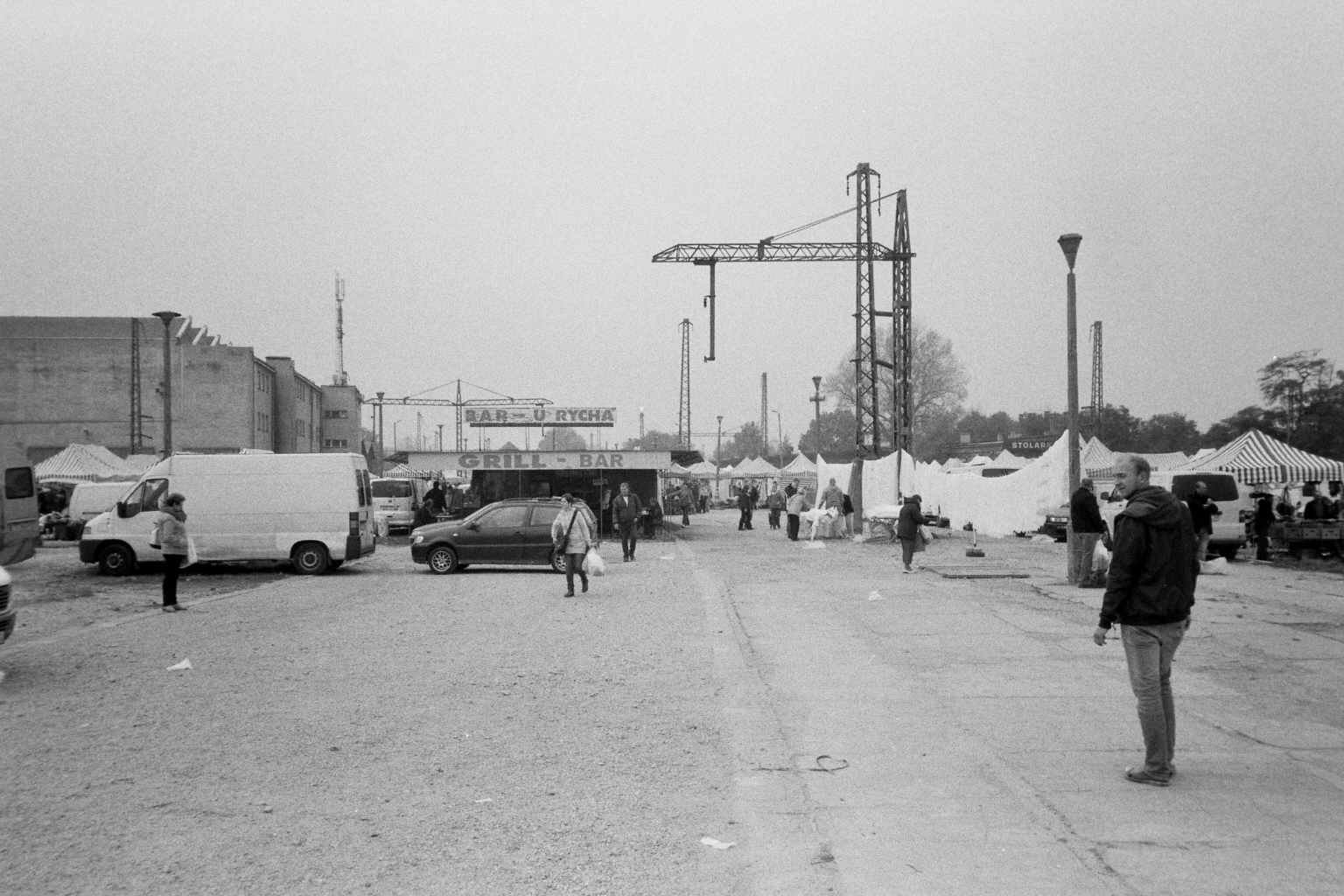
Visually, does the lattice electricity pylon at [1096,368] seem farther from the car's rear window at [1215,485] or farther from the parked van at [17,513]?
the parked van at [17,513]

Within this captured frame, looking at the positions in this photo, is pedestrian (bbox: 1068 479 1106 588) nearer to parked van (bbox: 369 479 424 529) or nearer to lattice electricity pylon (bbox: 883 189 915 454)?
lattice electricity pylon (bbox: 883 189 915 454)

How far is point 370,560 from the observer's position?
1007 inches

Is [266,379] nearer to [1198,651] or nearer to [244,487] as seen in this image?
[244,487]

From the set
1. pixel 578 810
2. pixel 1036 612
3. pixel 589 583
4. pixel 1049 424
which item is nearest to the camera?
pixel 578 810

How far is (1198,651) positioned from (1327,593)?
711cm

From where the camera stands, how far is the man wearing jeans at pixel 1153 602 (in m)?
5.93

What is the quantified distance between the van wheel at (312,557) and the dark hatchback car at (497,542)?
5.74 feet

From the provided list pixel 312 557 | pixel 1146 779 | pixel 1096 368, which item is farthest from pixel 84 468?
pixel 1096 368

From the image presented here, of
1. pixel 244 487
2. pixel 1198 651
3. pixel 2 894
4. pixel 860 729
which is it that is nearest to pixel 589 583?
pixel 244 487

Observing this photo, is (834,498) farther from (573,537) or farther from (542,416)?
(542,416)

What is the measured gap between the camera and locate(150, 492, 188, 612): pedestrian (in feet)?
48.3

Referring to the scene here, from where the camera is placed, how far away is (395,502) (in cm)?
3631

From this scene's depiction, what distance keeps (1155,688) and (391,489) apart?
33.3 meters

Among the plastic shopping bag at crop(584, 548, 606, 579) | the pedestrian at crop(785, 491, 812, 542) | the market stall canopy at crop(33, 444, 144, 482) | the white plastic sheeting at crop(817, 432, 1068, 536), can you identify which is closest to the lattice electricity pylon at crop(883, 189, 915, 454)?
the white plastic sheeting at crop(817, 432, 1068, 536)
